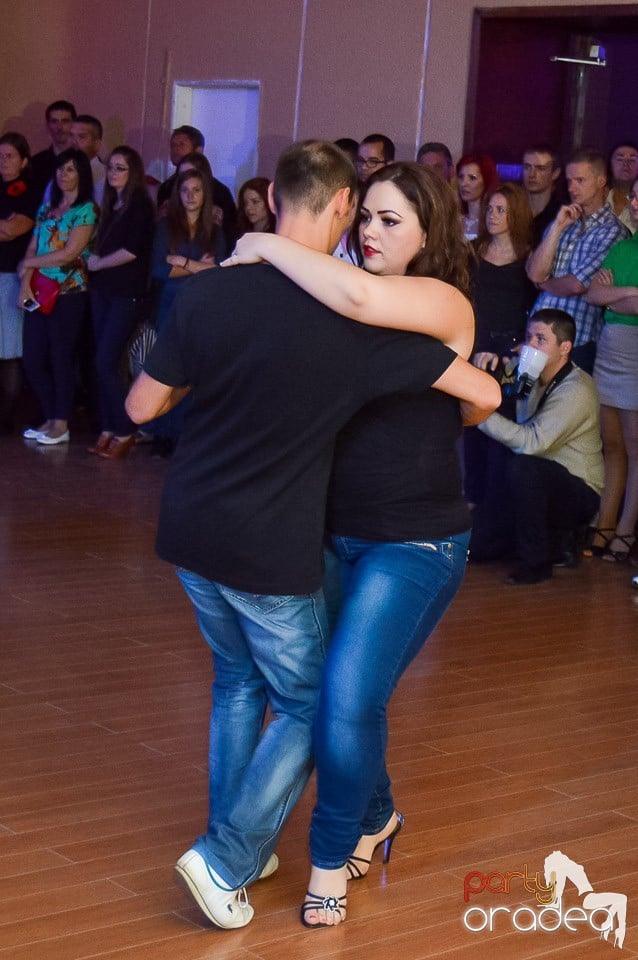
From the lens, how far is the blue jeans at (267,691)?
2514mm

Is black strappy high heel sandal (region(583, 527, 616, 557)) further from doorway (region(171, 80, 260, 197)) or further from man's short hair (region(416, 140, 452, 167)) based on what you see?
doorway (region(171, 80, 260, 197))

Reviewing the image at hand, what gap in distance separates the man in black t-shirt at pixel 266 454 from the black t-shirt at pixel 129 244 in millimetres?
5545

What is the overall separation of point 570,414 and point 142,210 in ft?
10.4

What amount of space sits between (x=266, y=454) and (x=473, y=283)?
4.12m

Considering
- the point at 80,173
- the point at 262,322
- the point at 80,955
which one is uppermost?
the point at 80,173

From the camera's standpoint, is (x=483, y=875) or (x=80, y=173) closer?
(x=483, y=875)

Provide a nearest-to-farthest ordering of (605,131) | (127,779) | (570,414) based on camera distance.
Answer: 1. (127,779)
2. (570,414)
3. (605,131)

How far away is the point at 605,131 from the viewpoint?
358 inches

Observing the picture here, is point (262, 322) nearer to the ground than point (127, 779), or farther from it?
farther from it

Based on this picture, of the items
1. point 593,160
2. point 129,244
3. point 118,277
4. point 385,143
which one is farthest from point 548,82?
point 118,277

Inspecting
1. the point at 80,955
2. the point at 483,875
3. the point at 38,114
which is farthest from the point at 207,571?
the point at 38,114

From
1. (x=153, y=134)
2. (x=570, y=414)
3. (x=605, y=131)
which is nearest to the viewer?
(x=570, y=414)

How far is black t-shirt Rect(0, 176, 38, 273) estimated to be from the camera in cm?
830

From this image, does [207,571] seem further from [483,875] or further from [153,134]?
[153,134]
